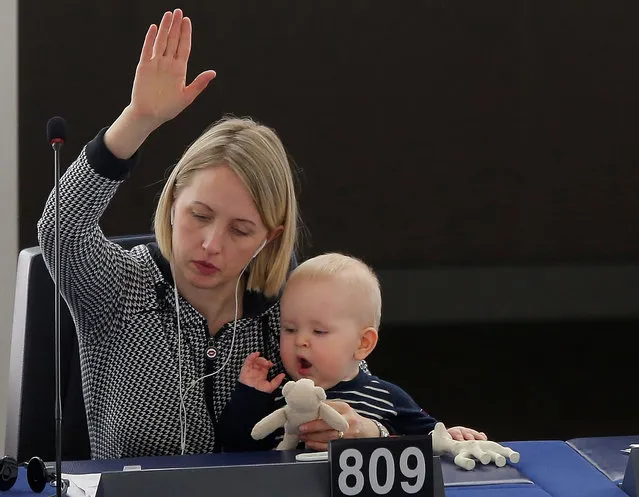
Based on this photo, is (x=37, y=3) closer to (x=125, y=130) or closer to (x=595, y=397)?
(x=125, y=130)

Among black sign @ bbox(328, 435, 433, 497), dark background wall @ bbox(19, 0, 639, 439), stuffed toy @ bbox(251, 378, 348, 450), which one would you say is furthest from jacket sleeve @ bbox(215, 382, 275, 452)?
dark background wall @ bbox(19, 0, 639, 439)

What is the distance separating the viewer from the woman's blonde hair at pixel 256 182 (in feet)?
5.78

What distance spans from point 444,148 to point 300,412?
2009 mm

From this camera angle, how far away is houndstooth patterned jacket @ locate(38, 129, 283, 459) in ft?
5.66

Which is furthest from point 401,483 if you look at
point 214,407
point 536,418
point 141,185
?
point 536,418

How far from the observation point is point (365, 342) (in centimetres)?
174

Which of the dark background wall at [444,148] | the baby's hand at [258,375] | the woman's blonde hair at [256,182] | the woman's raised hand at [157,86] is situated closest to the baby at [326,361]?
the baby's hand at [258,375]

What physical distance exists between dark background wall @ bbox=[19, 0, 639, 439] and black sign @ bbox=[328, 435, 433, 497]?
2143 millimetres

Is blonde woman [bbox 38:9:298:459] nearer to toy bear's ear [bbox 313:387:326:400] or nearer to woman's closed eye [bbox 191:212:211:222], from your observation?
woman's closed eye [bbox 191:212:211:222]

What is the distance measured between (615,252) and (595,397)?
1.59 ft

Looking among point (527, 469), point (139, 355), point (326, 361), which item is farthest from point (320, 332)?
point (527, 469)

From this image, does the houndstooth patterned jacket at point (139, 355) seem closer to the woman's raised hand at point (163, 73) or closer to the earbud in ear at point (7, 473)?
the woman's raised hand at point (163, 73)

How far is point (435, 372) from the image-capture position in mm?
3498

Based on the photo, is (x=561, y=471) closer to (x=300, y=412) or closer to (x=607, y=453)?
(x=607, y=453)
